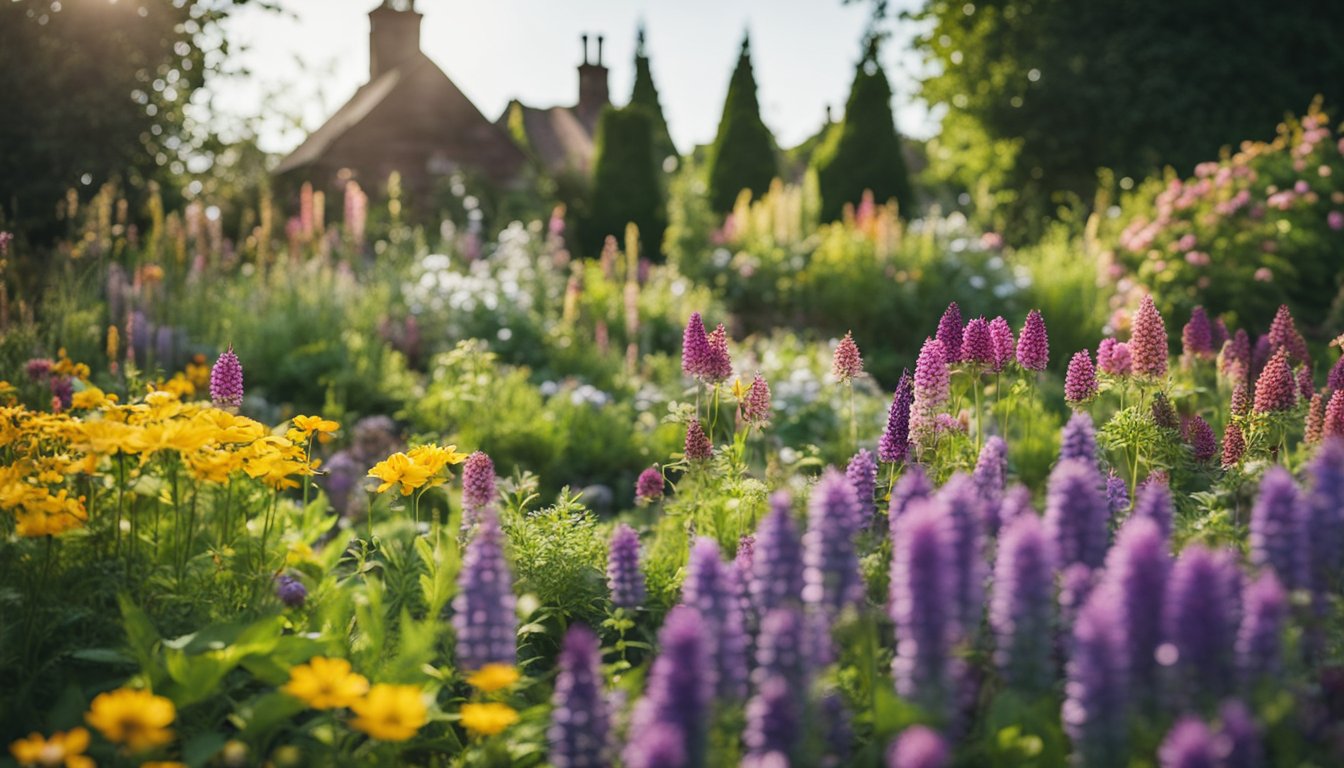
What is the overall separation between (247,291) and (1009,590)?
810 centimetres

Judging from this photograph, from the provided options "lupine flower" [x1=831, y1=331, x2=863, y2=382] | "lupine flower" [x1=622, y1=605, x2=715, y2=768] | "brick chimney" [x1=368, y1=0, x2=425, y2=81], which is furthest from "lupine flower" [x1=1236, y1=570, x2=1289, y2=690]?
"brick chimney" [x1=368, y1=0, x2=425, y2=81]

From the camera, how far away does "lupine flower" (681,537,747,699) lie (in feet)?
5.68

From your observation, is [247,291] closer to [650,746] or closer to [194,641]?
[194,641]

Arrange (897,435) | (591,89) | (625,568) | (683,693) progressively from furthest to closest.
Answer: (591,89), (897,435), (625,568), (683,693)

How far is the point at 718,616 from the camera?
1.76 m

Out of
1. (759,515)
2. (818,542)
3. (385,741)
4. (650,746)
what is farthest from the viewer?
(759,515)

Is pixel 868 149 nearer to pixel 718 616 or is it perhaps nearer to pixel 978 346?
pixel 978 346

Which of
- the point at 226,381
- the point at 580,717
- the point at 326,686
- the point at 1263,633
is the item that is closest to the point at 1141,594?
the point at 1263,633

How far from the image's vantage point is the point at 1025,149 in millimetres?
17781

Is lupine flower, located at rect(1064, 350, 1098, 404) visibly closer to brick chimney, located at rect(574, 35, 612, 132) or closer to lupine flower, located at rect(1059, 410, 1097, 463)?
lupine flower, located at rect(1059, 410, 1097, 463)

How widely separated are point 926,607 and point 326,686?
99 cm

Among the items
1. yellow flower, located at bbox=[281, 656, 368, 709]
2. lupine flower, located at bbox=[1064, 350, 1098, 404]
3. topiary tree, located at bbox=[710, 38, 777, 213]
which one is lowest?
yellow flower, located at bbox=[281, 656, 368, 709]

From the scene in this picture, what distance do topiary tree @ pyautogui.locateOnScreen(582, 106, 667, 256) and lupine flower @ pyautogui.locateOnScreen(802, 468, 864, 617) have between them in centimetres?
1567

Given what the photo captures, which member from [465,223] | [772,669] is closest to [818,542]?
[772,669]
